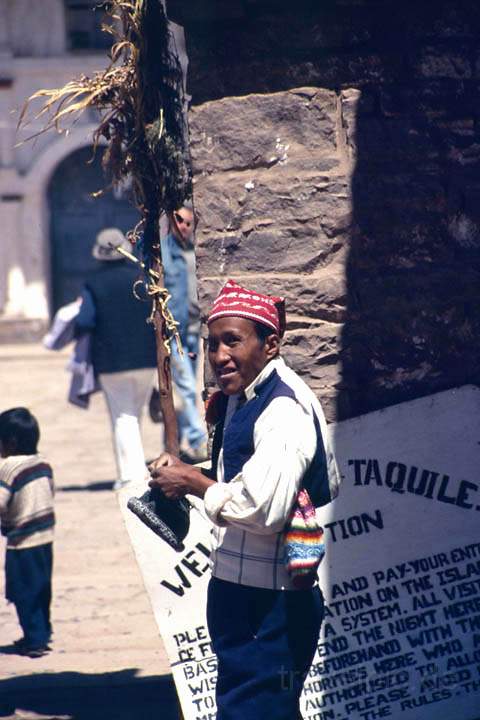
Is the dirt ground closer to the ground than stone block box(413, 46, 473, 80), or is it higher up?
closer to the ground

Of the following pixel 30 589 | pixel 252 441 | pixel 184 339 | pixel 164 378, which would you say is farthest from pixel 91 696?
pixel 184 339

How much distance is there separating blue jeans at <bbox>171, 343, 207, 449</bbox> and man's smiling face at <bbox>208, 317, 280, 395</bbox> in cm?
607

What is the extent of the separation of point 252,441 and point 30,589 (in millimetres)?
2749

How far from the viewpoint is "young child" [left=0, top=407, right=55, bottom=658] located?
634 centimetres

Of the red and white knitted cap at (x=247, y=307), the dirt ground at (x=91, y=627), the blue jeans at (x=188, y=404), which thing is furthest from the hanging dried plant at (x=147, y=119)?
the blue jeans at (x=188, y=404)

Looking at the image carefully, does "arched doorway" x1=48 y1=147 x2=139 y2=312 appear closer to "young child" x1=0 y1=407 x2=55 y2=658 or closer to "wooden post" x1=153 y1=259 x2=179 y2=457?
"young child" x1=0 y1=407 x2=55 y2=658

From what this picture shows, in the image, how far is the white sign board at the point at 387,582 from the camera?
4715mm

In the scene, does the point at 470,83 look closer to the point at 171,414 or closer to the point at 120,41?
the point at 120,41

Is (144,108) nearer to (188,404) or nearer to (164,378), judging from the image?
(164,378)

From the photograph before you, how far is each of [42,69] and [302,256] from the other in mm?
15129

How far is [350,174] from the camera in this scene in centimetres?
485

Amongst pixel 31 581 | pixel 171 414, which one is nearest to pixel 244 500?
pixel 171 414

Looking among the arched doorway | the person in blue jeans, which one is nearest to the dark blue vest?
the person in blue jeans

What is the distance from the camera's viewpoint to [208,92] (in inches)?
195
